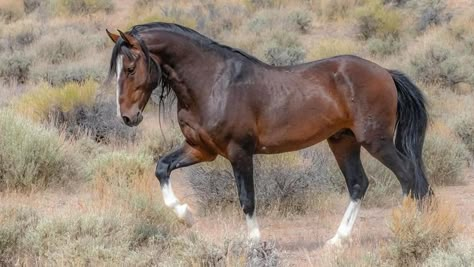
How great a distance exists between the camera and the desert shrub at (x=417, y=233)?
6695 mm

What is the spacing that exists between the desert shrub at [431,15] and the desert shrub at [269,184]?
17.3 meters

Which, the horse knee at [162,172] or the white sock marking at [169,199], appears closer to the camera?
the white sock marking at [169,199]

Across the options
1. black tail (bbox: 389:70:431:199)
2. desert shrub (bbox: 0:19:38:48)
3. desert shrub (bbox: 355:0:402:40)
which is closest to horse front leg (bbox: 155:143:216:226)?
black tail (bbox: 389:70:431:199)

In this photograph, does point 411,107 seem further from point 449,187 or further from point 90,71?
point 90,71

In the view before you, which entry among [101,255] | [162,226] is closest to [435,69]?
[162,226]

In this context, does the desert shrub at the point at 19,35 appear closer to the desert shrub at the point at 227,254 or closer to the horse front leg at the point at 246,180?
the horse front leg at the point at 246,180

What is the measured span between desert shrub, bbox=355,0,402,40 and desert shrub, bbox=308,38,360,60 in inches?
98.5

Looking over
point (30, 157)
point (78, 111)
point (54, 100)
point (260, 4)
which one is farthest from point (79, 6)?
point (30, 157)

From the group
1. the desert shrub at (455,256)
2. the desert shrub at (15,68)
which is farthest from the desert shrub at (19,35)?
the desert shrub at (455,256)

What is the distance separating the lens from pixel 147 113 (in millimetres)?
16625

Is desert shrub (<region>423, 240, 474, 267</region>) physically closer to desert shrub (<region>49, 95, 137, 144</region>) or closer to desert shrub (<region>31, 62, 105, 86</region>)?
desert shrub (<region>49, 95, 137, 144</region>)

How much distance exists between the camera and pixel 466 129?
13.6 m

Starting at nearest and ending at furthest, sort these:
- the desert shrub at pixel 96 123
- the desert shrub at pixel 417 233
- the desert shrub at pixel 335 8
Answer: the desert shrub at pixel 417 233 → the desert shrub at pixel 96 123 → the desert shrub at pixel 335 8

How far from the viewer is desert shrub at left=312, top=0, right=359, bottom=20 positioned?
29.7 m
